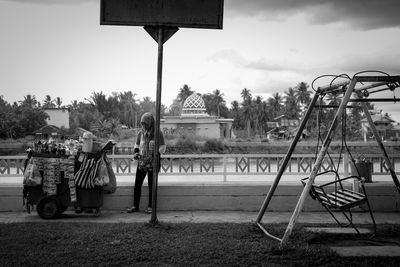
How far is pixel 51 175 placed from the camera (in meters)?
6.78

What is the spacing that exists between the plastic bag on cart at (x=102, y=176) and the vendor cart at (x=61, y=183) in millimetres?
39

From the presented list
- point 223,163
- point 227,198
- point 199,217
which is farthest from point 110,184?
point 223,163

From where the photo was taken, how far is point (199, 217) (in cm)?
701

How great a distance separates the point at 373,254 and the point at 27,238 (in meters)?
4.37

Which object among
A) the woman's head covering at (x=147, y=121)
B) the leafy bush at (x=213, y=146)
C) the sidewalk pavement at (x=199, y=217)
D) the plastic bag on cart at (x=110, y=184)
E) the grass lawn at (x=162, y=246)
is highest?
the woman's head covering at (x=147, y=121)

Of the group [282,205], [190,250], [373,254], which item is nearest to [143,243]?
[190,250]

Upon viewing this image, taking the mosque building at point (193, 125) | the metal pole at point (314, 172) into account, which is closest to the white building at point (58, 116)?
the mosque building at point (193, 125)

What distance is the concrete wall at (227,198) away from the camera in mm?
7676

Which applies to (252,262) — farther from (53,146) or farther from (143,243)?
(53,146)

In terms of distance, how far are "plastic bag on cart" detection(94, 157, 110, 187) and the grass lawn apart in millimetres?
789

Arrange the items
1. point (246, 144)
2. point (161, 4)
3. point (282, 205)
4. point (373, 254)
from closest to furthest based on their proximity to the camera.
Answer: point (373, 254), point (161, 4), point (282, 205), point (246, 144)

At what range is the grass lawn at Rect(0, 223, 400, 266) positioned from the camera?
445 centimetres

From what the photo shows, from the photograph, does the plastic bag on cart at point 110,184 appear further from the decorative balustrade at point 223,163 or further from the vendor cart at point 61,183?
the decorative balustrade at point 223,163

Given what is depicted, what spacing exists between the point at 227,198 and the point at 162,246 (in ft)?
9.28
